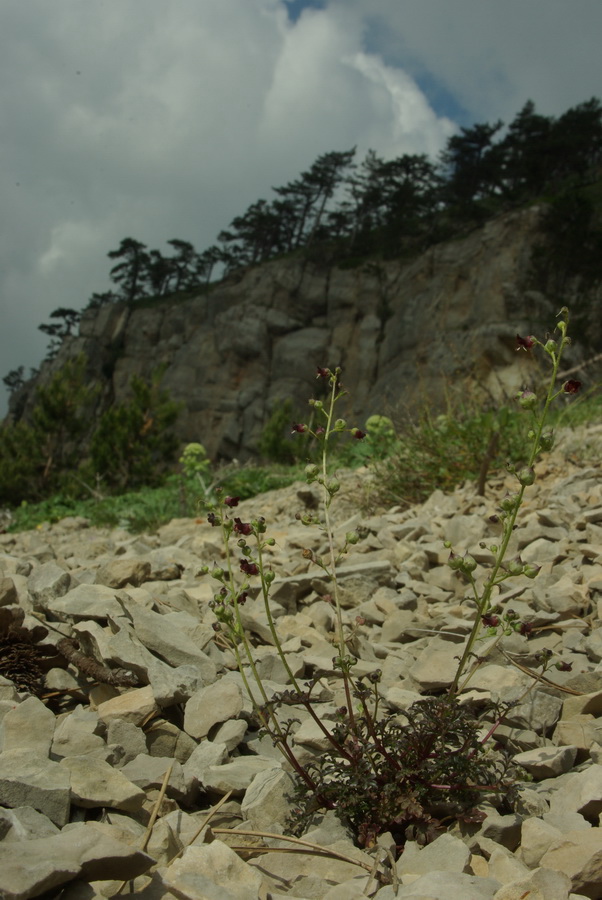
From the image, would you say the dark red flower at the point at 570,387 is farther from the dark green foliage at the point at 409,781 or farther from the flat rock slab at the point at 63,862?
the flat rock slab at the point at 63,862

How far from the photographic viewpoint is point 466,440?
201 inches

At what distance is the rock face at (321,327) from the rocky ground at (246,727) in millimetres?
25672

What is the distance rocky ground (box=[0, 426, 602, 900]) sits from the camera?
48.9 inches

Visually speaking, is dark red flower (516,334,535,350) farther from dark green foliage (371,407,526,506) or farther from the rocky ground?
dark green foliage (371,407,526,506)

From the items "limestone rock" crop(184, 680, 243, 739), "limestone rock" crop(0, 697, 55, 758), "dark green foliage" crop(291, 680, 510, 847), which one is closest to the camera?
"dark green foliage" crop(291, 680, 510, 847)

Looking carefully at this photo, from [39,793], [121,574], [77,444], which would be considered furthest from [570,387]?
[77,444]

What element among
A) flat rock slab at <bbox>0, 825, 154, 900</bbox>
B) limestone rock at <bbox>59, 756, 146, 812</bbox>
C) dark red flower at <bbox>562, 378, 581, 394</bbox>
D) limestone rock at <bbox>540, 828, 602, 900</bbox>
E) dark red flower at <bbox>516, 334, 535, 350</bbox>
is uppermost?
dark red flower at <bbox>516, 334, 535, 350</bbox>

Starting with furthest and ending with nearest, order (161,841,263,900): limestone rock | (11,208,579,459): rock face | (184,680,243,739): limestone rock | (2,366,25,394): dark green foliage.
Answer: (2,366,25,394): dark green foliage → (11,208,579,459): rock face → (184,680,243,739): limestone rock → (161,841,263,900): limestone rock

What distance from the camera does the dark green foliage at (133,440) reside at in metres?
14.4

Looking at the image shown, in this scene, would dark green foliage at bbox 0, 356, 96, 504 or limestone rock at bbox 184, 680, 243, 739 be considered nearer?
limestone rock at bbox 184, 680, 243, 739

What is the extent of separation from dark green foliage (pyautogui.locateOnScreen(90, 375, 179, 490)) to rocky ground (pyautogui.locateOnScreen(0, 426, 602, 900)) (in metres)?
11.3

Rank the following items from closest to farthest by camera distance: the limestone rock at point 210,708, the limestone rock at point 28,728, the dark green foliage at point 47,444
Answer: the limestone rock at point 28,728 < the limestone rock at point 210,708 < the dark green foliage at point 47,444

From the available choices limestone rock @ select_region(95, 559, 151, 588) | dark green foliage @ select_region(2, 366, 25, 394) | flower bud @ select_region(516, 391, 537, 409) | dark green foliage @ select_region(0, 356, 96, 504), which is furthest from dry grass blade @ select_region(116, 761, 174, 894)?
dark green foliage @ select_region(2, 366, 25, 394)

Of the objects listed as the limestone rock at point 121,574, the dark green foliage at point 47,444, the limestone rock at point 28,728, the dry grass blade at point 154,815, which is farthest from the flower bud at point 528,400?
the dark green foliage at point 47,444
